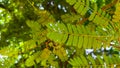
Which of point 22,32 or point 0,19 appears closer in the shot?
point 22,32

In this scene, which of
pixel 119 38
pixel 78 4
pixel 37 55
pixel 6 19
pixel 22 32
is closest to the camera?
pixel 119 38

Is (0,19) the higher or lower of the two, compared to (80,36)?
higher

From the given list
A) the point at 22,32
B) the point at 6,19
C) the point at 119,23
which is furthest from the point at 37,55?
the point at 6,19

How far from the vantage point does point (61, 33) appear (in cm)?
129

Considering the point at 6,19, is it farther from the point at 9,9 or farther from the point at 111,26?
the point at 111,26

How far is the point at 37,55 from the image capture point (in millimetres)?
2236

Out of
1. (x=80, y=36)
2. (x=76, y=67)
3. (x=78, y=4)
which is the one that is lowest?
(x=76, y=67)

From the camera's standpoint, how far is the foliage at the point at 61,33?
1.29m

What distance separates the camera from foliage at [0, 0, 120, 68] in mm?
1290

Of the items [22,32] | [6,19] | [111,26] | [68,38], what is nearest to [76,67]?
[68,38]

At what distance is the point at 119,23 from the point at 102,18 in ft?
0.57

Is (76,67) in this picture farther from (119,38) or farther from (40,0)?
(40,0)

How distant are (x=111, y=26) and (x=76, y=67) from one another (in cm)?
26

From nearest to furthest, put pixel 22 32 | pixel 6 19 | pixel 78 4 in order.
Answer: pixel 78 4, pixel 22 32, pixel 6 19
